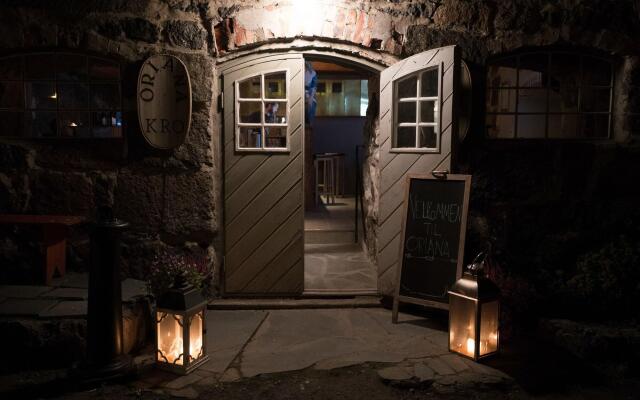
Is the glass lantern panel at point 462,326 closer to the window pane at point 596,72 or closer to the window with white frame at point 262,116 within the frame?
the window with white frame at point 262,116

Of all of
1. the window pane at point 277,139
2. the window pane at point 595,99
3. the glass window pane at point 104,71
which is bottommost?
the window pane at point 277,139

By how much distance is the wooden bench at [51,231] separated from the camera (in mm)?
4754

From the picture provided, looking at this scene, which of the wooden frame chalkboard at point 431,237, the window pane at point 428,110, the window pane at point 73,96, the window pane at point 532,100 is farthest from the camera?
the window pane at point 73,96

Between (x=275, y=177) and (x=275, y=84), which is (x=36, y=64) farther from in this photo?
(x=275, y=177)

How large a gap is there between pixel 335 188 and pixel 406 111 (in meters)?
6.92

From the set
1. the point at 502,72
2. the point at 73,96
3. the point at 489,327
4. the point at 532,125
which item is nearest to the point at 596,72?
the point at 502,72

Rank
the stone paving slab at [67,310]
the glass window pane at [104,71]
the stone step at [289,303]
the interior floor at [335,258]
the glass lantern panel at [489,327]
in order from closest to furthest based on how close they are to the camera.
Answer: the glass lantern panel at [489,327]
the stone paving slab at [67,310]
the stone step at [289,303]
the interior floor at [335,258]
the glass window pane at [104,71]

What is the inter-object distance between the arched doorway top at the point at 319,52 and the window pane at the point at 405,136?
681 mm

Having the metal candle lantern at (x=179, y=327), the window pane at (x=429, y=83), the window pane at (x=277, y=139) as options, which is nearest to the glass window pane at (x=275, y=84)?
the window pane at (x=277, y=139)

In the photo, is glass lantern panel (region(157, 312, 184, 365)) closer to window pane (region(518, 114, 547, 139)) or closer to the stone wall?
the stone wall

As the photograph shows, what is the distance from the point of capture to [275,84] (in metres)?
5.98

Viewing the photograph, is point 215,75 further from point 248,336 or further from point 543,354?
point 543,354

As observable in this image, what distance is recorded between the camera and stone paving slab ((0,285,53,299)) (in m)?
4.55

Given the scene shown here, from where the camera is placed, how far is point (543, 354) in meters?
4.29
